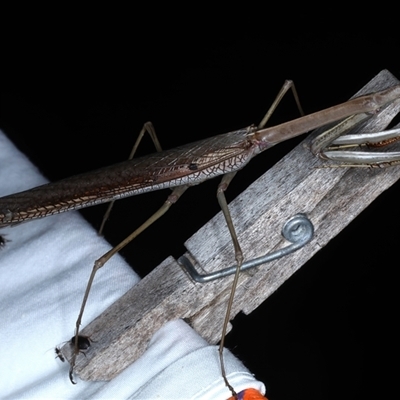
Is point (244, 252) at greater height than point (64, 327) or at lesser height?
lesser

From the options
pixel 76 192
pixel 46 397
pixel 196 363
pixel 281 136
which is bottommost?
pixel 196 363

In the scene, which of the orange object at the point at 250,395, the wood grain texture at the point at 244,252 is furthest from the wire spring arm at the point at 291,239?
the orange object at the point at 250,395

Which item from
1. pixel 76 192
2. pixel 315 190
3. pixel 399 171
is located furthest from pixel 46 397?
pixel 399 171

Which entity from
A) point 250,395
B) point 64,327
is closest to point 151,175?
point 64,327

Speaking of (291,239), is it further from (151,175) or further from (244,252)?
(151,175)

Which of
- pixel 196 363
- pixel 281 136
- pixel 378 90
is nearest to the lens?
pixel 196 363

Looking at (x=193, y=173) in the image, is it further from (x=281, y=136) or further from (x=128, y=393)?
(x=128, y=393)

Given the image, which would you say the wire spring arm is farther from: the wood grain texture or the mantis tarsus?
the mantis tarsus
